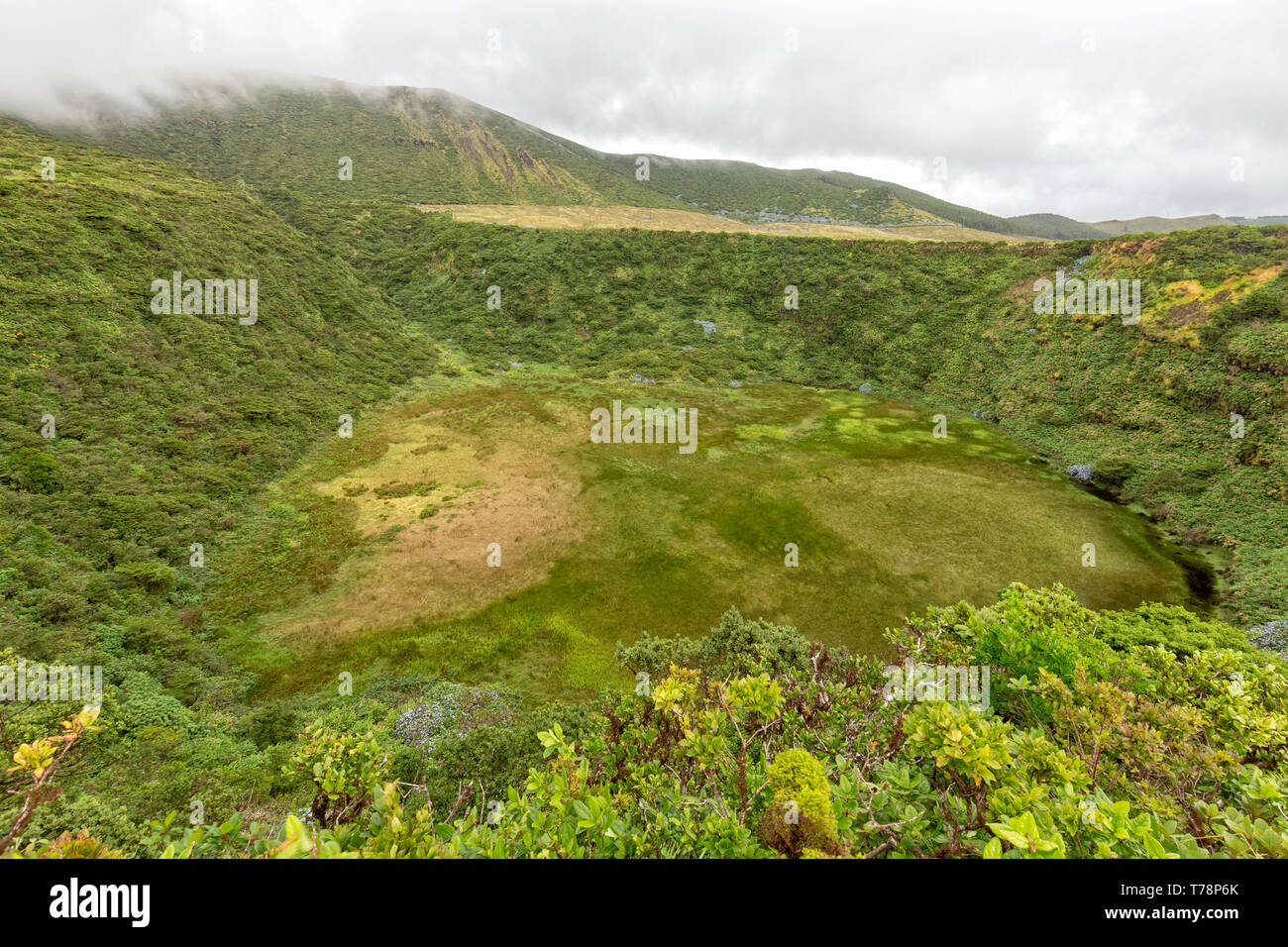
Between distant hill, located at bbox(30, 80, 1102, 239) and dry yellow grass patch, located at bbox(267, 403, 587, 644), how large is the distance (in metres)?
58.3

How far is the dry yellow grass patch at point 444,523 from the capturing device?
16750mm

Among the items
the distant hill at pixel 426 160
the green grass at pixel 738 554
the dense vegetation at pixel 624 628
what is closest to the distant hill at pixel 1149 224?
the distant hill at pixel 426 160

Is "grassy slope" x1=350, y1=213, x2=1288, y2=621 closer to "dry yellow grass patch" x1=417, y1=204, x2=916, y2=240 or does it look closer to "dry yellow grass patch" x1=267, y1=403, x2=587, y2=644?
"dry yellow grass patch" x1=417, y1=204, x2=916, y2=240

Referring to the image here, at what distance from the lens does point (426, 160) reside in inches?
3595

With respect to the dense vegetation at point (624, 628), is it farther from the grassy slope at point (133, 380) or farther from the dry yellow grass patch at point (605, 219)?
the dry yellow grass patch at point (605, 219)

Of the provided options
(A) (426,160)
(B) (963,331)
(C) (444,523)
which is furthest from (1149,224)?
(C) (444,523)

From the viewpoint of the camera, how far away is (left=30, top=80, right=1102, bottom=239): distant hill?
7250 cm

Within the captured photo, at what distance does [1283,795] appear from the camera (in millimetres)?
3998

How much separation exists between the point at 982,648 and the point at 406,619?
16.5 m

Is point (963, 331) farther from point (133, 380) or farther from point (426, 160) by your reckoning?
point (426, 160)

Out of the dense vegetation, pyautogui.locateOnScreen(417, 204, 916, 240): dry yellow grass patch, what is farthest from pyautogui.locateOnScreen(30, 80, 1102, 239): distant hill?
the dense vegetation
